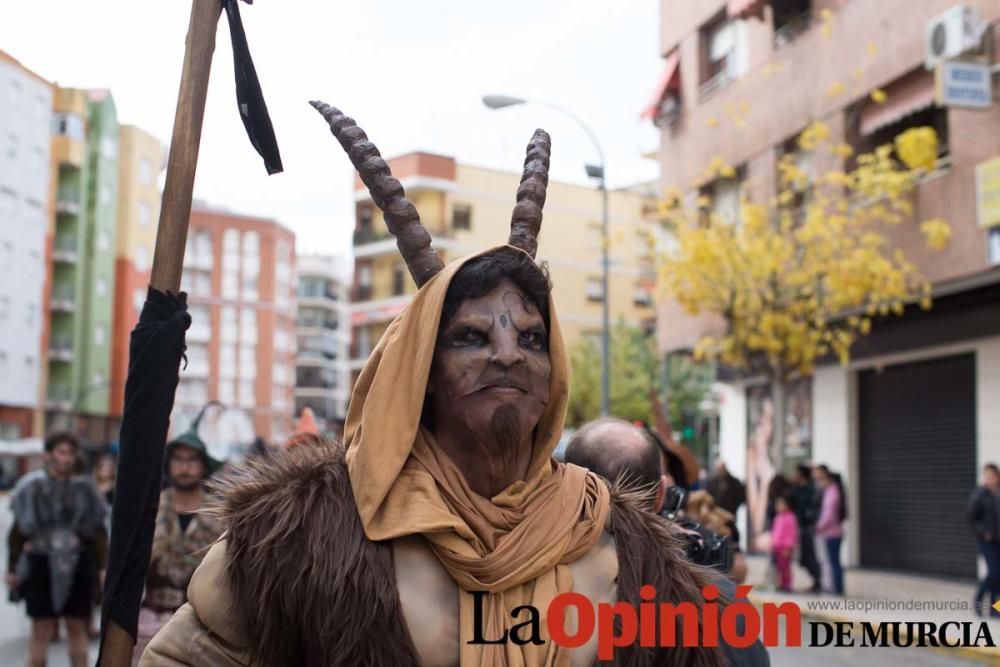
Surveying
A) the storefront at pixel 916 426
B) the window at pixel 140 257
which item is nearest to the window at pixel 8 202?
→ the window at pixel 140 257

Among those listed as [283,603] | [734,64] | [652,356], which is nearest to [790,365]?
[734,64]

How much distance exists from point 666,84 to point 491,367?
2367 centimetres

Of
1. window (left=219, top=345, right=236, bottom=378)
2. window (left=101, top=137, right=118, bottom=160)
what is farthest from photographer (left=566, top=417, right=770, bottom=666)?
window (left=219, top=345, right=236, bottom=378)

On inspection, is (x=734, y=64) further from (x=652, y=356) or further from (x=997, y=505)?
(x=652, y=356)

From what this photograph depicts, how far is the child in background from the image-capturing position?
1697 centimetres

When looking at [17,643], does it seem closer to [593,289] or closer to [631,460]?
[631,460]

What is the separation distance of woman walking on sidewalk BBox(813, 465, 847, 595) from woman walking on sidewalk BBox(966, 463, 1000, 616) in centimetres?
202

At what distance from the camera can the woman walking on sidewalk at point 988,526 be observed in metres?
14.3

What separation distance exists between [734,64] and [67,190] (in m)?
45.6

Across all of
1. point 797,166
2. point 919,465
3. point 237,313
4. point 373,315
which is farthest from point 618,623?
point 237,313

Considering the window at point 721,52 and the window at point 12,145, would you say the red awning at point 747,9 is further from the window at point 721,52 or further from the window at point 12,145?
the window at point 12,145

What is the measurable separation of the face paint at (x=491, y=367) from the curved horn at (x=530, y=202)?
0.17 meters

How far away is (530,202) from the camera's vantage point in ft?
9.41

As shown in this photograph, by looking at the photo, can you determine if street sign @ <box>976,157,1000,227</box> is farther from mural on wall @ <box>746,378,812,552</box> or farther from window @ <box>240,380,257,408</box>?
window @ <box>240,380,257,408</box>
